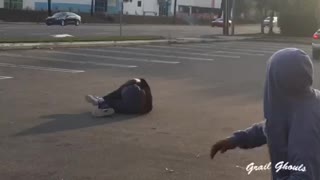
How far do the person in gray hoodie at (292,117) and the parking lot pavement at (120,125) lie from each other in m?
3.30

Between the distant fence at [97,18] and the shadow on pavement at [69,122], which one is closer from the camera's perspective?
the shadow on pavement at [69,122]

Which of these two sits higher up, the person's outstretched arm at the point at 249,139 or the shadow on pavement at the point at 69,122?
the person's outstretched arm at the point at 249,139

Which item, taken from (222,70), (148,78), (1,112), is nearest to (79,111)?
(1,112)

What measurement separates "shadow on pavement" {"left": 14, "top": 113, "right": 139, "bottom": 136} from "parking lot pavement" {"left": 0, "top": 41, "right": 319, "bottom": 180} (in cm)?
1

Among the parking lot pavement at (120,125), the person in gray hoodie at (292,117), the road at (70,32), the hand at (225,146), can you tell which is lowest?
the parking lot pavement at (120,125)

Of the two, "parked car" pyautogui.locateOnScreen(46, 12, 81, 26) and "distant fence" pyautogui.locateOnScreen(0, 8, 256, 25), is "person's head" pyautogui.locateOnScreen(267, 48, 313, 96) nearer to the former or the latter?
"parked car" pyautogui.locateOnScreen(46, 12, 81, 26)

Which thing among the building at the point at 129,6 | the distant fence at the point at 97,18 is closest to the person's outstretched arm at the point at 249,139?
the distant fence at the point at 97,18

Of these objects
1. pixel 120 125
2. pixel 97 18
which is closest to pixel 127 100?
pixel 120 125

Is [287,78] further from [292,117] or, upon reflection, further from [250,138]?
[250,138]

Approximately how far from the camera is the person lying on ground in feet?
30.9

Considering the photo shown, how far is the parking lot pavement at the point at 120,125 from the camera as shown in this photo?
6.34 meters

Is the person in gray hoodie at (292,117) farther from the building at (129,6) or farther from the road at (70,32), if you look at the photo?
the building at (129,6)

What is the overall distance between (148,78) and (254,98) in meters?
3.68

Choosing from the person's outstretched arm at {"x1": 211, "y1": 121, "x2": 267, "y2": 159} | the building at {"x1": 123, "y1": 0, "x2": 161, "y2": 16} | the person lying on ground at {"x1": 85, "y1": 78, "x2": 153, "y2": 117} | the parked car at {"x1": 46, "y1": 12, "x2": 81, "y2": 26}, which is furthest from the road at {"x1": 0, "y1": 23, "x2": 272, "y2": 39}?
the building at {"x1": 123, "y1": 0, "x2": 161, "y2": 16}
